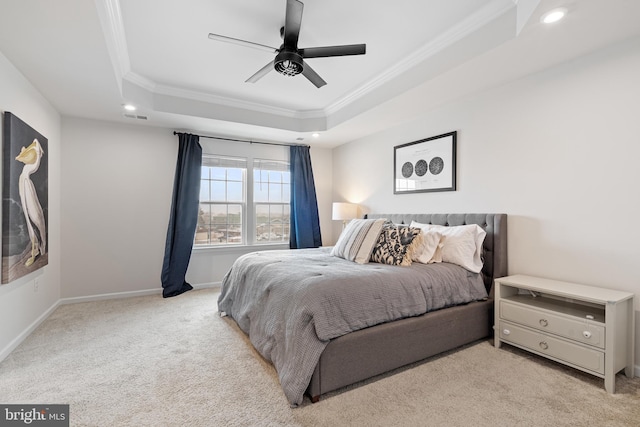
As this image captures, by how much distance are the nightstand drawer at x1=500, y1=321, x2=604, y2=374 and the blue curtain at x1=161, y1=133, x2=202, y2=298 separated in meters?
3.90

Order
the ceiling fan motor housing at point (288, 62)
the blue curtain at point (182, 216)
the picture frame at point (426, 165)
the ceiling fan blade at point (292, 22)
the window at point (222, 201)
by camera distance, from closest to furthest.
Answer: the ceiling fan blade at point (292, 22) < the ceiling fan motor housing at point (288, 62) < the picture frame at point (426, 165) < the blue curtain at point (182, 216) < the window at point (222, 201)

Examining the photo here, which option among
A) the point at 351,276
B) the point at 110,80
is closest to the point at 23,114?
the point at 110,80

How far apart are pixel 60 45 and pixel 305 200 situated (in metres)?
3.56

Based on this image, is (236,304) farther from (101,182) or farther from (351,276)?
(101,182)

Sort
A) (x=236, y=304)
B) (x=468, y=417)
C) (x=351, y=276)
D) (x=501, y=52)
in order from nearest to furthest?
1. (x=468, y=417)
2. (x=351, y=276)
3. (x=501, y=52)
4. (x=236, y=304)

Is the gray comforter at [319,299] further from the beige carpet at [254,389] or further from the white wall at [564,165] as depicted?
the white wall at [564,165]

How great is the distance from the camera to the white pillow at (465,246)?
2.71 meters

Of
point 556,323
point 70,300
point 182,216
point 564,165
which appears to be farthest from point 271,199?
point 556,323

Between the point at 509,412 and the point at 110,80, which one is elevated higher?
the point at 110,80

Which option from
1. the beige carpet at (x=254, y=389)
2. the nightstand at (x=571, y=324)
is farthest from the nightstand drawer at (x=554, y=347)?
the beige carpet at (x=254, y=389)

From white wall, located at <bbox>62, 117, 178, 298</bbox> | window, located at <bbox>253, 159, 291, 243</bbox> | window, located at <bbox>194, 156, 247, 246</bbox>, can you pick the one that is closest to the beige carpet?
white wall, located at <bbox>62, 117, 178, 298</bbox>

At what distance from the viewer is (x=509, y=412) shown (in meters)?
1.71

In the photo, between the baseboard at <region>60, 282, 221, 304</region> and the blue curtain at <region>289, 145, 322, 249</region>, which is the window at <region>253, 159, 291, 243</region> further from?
the baseboard at <region>60, 282, 221, 304</region>

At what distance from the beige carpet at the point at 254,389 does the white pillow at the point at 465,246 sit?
697mm
